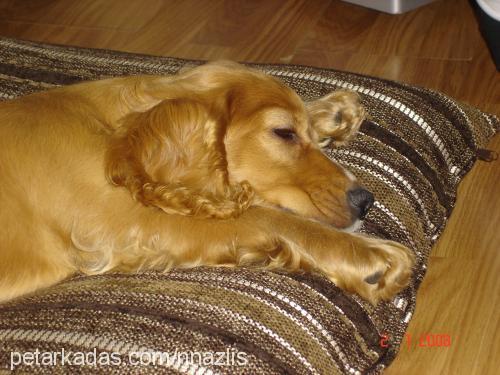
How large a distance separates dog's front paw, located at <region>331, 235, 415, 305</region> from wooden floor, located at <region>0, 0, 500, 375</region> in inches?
10.5

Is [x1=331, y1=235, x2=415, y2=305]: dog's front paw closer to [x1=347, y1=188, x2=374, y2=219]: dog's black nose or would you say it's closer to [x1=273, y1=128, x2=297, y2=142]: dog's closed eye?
[x1=347, y1=188, x2=374, y2=219]: dog's black nose

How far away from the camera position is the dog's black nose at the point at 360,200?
2.33 meters

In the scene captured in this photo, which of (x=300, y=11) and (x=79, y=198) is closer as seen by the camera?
(x=79, y=198)

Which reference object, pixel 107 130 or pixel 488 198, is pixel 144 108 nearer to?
pixel 107 130

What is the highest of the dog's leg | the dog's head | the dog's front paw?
the dog's head

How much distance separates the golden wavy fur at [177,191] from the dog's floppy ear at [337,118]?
0.39 m

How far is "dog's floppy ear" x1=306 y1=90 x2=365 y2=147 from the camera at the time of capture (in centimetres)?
275

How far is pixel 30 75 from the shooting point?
314cm

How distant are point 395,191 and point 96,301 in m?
0.99

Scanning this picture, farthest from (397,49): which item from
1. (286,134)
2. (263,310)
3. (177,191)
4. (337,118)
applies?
(263,310)

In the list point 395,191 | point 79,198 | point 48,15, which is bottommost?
point 48,15

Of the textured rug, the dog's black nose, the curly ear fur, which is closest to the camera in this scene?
the textured rug

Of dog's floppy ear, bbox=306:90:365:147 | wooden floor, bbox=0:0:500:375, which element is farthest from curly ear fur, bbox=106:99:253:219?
wooden floor, bbox=0:0:500:375

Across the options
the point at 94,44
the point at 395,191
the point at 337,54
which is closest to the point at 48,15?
the point at 94,44
